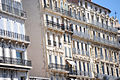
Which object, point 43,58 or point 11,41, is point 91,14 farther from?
point 11,41

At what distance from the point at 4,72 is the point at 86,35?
28.3 m

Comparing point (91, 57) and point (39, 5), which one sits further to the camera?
point (91, 57)

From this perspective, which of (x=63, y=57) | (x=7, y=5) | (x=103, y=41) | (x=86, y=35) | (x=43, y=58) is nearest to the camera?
(x=7, y=5)

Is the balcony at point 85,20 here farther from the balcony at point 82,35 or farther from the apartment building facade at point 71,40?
the balcony at point 82,35

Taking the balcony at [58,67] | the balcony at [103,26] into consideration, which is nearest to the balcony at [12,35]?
the balcony at [58,67]

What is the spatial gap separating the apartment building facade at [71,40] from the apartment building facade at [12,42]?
3.15m

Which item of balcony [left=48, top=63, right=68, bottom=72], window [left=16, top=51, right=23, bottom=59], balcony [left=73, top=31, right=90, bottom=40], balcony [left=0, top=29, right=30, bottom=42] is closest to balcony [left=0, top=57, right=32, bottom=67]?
window [left=16, top=51, right=23, bottom=59]

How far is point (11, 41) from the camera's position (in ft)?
175

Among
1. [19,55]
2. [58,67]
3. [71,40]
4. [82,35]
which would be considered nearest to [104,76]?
[82,35]

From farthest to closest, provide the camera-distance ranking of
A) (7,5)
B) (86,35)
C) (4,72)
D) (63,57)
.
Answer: (86,35)
(63,57)
(7,5)
(4,72)

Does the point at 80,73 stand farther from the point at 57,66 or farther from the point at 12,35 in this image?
the point at 12,35

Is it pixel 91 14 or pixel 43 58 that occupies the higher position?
pixel 91 14

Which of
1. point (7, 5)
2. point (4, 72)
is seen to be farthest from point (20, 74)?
point (7, 5)

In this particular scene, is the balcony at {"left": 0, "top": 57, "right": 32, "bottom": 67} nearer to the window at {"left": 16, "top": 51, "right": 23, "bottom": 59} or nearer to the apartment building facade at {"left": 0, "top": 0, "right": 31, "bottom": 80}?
the apartment building facade at {"left": 0, "top": 0, "right": 31, "bottom": 80}
